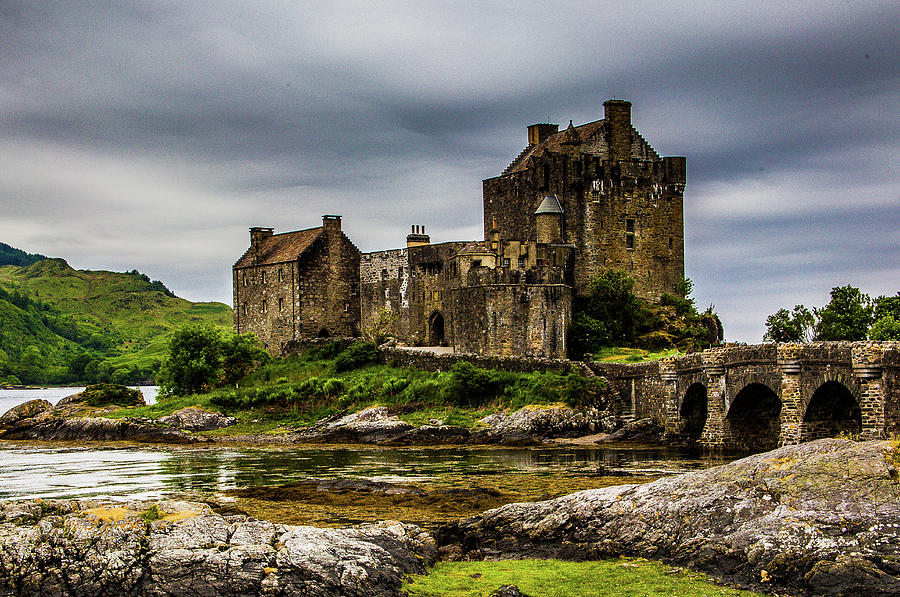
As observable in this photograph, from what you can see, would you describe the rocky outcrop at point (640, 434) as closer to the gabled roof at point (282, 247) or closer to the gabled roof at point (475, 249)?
the gabled roof at point (475, 249)

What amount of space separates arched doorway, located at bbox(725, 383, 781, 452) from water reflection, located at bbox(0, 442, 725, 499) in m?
2.20

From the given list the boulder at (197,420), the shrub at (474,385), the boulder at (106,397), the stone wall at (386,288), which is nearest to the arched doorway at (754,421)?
the shrub at (474,385)

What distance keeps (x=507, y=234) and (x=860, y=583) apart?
160 feet

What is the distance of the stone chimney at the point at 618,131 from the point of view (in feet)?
202

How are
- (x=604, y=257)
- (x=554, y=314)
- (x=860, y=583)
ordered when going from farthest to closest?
(x=604, y=257)
(x=554, y=314)
(x=860, y=583)

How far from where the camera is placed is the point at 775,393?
35.2m

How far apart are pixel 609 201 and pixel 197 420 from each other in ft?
84.9

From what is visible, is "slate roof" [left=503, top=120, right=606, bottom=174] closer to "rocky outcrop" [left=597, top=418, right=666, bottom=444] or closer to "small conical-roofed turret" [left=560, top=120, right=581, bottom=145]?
"small conical-roofed turret" [left=560, top=120, right=581, bottom=145]

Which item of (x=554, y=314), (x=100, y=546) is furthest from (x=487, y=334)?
(x=100, y=546)

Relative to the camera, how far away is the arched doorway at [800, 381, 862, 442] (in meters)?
33.2

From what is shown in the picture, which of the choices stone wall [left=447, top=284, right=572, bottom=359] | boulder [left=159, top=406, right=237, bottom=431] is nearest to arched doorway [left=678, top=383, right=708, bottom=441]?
stone wall [left=447, top=284, right=572, bottom=359]

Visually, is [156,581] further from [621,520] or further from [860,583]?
[860,583]

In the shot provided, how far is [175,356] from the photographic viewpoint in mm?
63688

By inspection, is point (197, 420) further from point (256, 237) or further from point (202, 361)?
point (256, 237)
